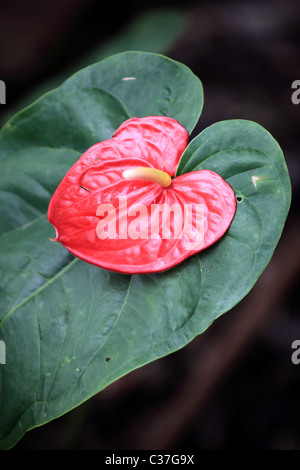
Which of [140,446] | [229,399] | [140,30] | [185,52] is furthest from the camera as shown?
[185,52]

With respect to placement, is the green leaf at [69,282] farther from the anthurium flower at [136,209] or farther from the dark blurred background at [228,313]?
the dark blurred background at [228,313]

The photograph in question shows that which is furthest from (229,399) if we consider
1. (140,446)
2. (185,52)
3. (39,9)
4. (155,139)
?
(39,9)

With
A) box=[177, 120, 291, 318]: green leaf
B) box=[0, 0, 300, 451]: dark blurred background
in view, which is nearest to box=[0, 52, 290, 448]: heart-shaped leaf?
box=[177, 120, 291, 318]: green leaf

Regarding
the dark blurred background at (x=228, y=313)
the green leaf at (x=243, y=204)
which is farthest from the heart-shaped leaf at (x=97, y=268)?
the dark blurred background at (x=228, y=313)

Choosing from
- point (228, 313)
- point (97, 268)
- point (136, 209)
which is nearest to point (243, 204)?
point (136, 209)

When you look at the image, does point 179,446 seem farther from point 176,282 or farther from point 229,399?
point 176,282

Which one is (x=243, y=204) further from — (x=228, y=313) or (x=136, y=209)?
(x=228, y=313)
